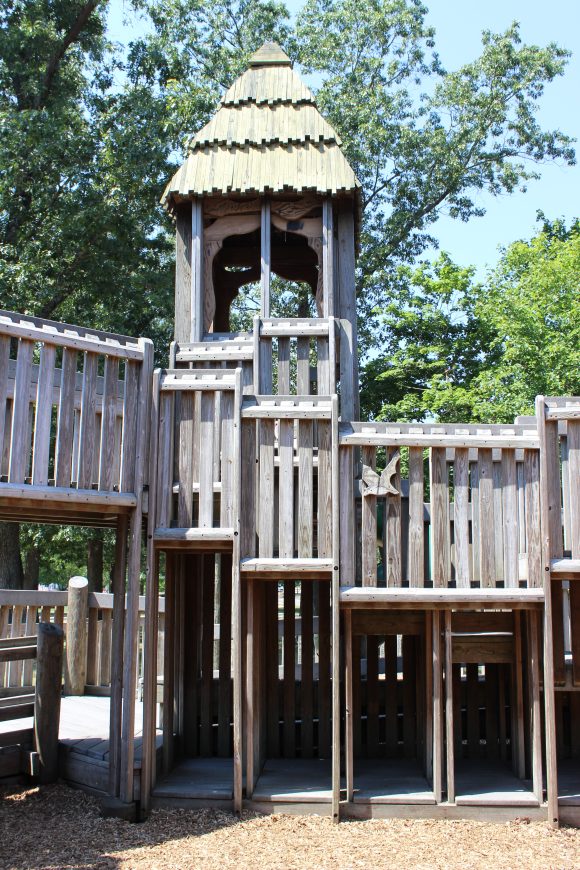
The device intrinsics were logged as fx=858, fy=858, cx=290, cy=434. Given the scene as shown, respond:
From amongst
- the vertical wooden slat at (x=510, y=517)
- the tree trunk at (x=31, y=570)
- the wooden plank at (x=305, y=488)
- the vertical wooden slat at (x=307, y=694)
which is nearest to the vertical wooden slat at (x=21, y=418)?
the wooden plank at (x=305, y=488)

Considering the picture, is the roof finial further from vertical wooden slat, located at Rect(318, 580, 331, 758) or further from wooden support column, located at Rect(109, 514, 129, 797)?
vertical wooden slat, located at Rect(318, 580, 331, 758)

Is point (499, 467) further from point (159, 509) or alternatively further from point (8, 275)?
point (8, 275)

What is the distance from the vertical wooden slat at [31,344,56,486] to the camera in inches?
255

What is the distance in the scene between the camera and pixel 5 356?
20.7ft

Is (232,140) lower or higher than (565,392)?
higher

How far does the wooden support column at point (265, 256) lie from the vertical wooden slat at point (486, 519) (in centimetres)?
332

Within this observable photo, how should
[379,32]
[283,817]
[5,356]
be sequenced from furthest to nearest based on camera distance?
[379,32]
[283,817]
[5,356]

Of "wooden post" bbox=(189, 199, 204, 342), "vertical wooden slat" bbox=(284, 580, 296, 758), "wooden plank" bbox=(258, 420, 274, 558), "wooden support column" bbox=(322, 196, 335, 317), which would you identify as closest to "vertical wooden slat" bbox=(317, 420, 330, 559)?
"wooden plank" bbox=(258, 420, 274, 558)

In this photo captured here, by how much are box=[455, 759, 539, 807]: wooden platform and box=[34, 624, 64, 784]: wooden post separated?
3.74 meters

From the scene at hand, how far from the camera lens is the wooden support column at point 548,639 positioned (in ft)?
22.5

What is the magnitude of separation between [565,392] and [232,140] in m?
11.3

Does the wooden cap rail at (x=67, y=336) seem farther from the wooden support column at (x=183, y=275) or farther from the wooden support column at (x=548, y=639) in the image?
the wooden support column at (x=548, y=639)

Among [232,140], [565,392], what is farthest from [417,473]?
[565,392]

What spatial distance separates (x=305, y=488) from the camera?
24.3 feet
